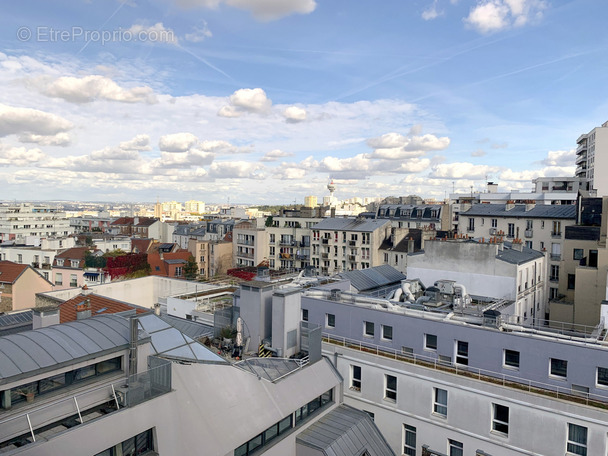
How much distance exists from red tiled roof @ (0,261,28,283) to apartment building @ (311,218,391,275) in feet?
141

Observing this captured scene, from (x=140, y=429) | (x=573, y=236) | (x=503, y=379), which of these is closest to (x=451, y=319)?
(x=503, y=379)

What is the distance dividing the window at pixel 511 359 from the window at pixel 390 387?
5598 millimetres

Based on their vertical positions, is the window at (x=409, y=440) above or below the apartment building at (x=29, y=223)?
below

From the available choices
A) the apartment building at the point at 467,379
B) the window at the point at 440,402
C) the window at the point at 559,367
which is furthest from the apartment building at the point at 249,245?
the window at the point at 559,367

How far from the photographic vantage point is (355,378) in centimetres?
2456

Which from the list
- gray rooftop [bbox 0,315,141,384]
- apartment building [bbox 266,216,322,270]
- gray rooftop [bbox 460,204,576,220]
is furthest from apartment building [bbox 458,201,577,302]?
gray rooftop [bbox 0,315,141,384]

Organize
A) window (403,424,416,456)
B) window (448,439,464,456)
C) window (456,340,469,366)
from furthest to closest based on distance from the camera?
1. window (403,424,416,456)
2. window (456,340,469,366)
3. window (448,439,464,456)

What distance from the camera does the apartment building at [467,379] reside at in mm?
18438

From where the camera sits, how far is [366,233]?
7212cm

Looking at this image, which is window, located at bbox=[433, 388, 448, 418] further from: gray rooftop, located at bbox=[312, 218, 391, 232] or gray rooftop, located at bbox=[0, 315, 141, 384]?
gray rooftop, located at bbox=[312, 218, 391, 232]

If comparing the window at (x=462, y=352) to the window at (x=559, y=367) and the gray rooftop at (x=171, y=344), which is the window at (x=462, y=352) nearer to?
the window at (x=559, y=367)

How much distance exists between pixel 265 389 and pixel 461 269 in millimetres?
21275

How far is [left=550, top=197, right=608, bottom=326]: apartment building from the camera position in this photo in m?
34.6

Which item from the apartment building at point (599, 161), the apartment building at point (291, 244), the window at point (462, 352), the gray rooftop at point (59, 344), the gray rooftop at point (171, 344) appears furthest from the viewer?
the apartment building at point (599, 161)
